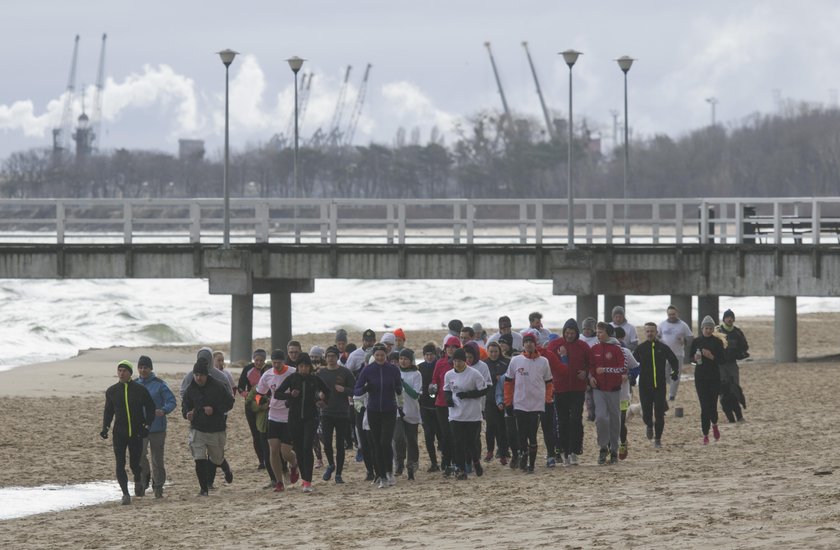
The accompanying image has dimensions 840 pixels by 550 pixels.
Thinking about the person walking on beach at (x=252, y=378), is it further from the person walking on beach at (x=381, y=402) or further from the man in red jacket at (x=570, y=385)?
the man in red jacket at (x=570, y=385)

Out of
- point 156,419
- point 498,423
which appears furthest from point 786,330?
point 156,419

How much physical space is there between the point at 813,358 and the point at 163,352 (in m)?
14.7

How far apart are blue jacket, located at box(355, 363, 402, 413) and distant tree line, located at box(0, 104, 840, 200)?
132605mm

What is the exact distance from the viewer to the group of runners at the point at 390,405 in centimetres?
1531

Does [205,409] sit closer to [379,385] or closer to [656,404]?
[379,385]

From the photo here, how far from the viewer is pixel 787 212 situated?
10012cm

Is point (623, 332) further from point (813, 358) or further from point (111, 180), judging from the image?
point (111, 180)

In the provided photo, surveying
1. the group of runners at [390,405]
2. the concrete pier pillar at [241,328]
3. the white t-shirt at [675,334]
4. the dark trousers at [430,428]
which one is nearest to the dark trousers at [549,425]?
the group of runners at [390,405]

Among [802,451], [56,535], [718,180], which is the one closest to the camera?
[56,535]

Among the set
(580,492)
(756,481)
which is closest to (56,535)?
(580,492)

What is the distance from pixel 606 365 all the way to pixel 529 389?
929 mm

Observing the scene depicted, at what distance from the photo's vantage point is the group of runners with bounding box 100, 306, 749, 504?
15.3 metres

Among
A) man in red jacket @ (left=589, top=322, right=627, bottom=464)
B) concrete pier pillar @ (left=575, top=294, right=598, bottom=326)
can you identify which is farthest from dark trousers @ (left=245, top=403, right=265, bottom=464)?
concrete pier pillar @ (left=575, top=294, right=598, bottom=326)

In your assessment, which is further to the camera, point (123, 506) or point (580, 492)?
point (123, 506)
